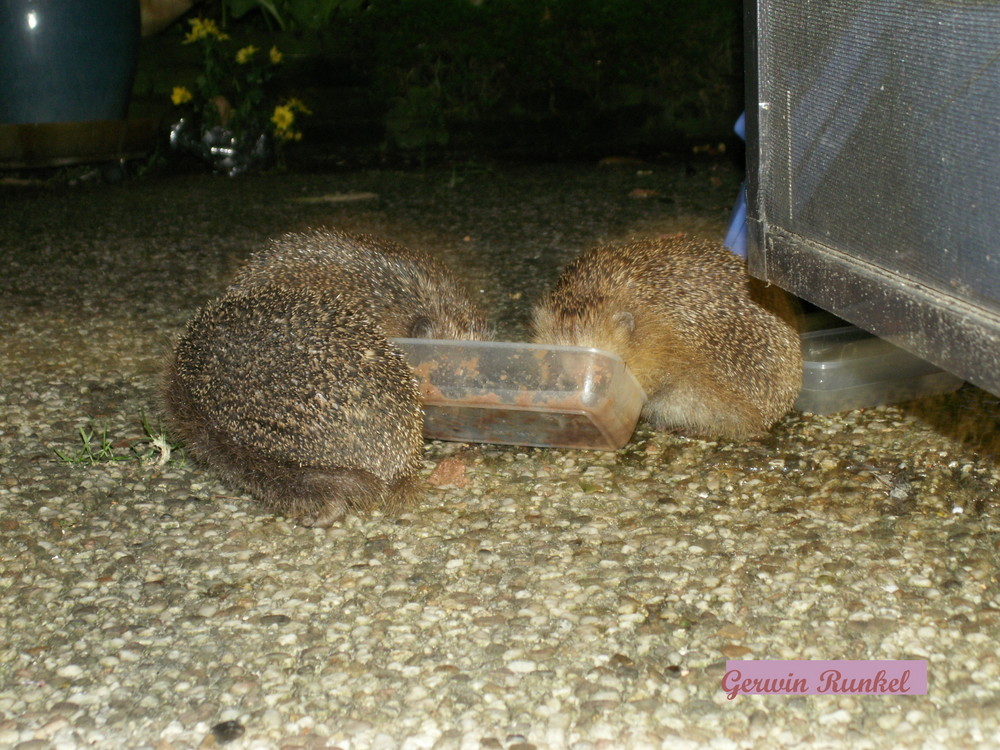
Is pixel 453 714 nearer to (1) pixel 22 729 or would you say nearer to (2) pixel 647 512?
(1) pixel 22 729

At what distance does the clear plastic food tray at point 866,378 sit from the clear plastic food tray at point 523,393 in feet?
2.21

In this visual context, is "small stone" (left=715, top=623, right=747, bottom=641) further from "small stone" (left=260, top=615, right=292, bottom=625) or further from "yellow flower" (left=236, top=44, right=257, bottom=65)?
"yellow flower" (left=236, top=44, right=257, bottom=65)

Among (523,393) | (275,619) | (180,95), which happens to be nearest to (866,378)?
(523,393)

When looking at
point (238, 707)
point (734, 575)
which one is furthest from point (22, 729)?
point (734, 575)

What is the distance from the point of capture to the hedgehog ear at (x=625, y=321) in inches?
134

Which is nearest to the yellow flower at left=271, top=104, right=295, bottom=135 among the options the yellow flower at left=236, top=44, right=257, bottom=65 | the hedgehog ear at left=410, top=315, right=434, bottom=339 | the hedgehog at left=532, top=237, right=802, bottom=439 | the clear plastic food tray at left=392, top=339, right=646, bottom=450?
the yellow flower at left=236, top=44, right=257, bottom=65

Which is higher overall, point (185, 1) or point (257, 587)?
point (185, 1)

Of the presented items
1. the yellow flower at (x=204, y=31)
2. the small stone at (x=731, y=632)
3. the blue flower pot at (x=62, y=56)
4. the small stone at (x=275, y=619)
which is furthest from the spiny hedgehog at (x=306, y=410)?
the yellow flower at (x=204, y=31)

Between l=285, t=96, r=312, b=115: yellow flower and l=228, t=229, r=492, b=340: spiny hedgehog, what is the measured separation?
4.68 metres

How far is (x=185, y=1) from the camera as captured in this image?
28.8ft

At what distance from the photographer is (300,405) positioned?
105 inches

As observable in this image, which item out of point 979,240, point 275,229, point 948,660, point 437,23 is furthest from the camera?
point 437,23

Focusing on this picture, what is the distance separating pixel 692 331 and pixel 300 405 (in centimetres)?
134

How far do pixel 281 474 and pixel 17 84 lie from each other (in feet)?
19.1
